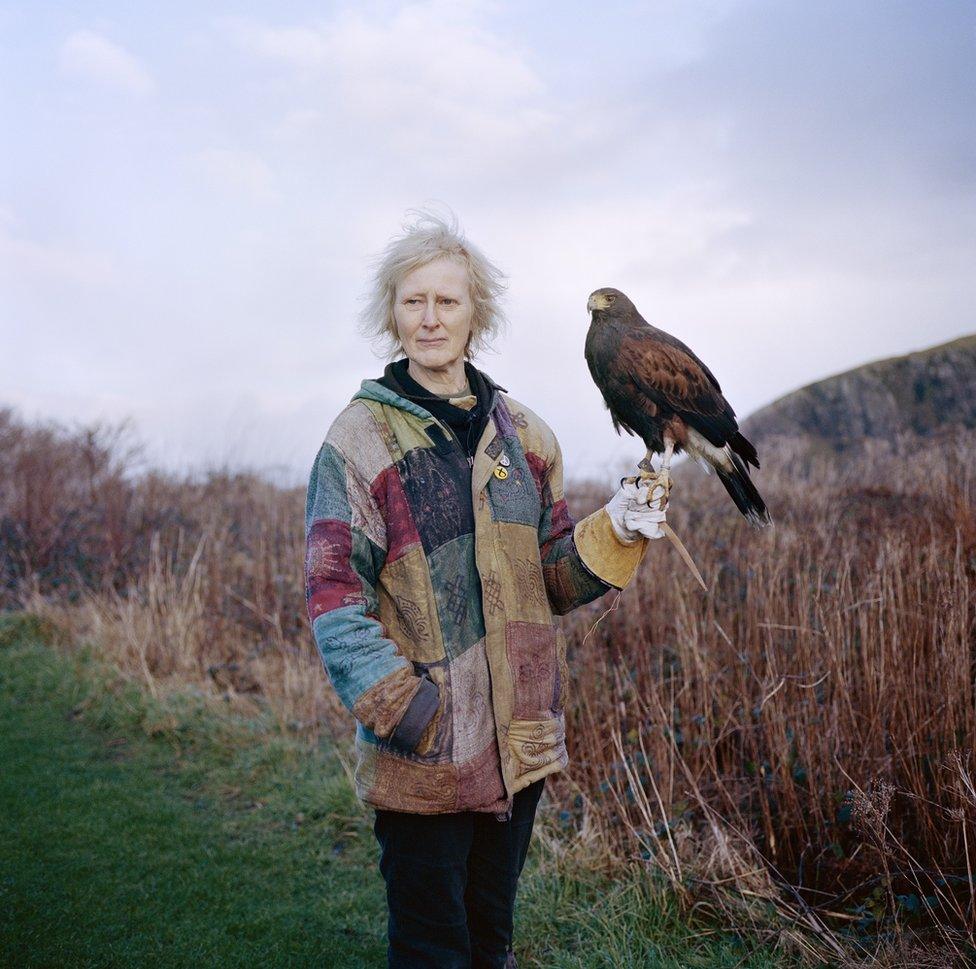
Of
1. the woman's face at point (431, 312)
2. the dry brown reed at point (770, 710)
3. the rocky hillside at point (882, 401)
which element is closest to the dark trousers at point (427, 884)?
the dry brown reed at point (770, 710)

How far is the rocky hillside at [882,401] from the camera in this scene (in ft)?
49.8

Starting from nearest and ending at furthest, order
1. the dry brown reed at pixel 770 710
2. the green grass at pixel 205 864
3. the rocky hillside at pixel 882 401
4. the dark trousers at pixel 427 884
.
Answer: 1. the dark trousers at pixel 427 884
2. the dry brown reed at pixel 770 710
3. the green grass at pixel 205 864
4. the rocky hillside at pixel 882 401

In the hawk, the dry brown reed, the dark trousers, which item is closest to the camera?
the dark trousers

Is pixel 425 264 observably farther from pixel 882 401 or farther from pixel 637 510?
pixel 882 401

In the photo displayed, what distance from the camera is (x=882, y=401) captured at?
16.2m

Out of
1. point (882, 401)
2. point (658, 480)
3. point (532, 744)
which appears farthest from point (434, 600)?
point (882, 401)

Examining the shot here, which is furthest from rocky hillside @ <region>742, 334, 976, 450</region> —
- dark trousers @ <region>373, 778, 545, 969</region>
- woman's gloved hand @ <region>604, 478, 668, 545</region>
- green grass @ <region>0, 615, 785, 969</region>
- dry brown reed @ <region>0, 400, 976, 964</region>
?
dark trousers @ <region>373, 778, 545, 969</region>

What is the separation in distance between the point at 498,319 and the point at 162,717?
3.95 meters

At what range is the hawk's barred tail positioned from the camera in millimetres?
2258

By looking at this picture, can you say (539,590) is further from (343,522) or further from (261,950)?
(261,950)

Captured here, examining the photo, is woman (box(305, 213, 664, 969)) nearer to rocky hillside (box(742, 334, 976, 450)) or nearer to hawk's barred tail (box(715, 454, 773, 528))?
hawk's barred tail (box(715, 454, 773, 528))

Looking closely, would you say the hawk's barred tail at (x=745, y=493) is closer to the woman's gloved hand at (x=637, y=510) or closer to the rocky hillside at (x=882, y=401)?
the woman's gloved hand at (x=637, y=510)

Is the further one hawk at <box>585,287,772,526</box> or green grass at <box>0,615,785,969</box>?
green grass at <box>0,615,785,969</box>

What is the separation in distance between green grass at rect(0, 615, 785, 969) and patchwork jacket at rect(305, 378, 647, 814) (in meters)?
1.19
